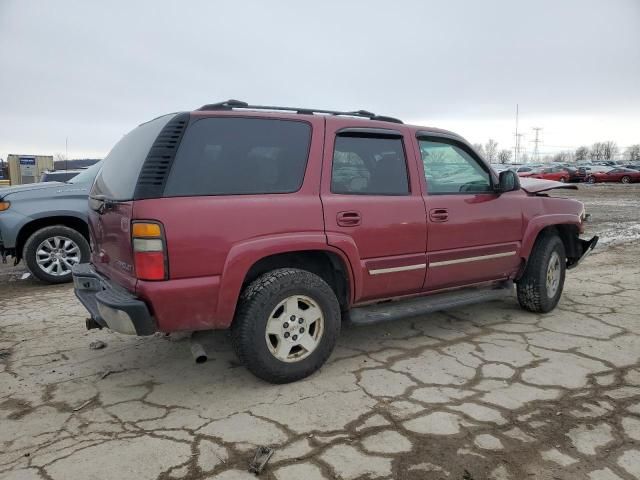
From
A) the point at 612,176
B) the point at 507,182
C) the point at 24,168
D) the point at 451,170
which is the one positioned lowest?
the point at 507,182

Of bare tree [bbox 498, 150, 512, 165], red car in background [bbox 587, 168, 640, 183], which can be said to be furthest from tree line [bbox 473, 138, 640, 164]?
red car in background [bbox 587, 168, 640, 183]

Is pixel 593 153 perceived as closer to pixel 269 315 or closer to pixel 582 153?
pixel 582 153

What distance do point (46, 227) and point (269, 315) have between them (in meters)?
4.56

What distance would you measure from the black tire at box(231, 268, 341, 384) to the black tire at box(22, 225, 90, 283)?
13.6 feet

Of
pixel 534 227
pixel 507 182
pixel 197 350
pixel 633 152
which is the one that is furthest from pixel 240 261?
pixel 633 152

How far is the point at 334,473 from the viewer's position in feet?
7.59

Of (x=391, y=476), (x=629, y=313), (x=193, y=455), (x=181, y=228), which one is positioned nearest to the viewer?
(x=391, y=476)

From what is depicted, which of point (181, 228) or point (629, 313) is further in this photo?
point (629, 313)

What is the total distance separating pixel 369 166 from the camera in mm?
3650

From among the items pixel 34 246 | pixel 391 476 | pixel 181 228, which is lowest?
pixel 391 476

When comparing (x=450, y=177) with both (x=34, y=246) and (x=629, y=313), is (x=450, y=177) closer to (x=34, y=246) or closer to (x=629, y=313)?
(x=629, y=313)

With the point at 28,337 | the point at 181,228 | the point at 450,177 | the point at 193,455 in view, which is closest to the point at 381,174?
the point at 450,177

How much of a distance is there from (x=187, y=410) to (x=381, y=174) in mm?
2101

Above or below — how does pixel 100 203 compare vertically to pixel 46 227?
above
